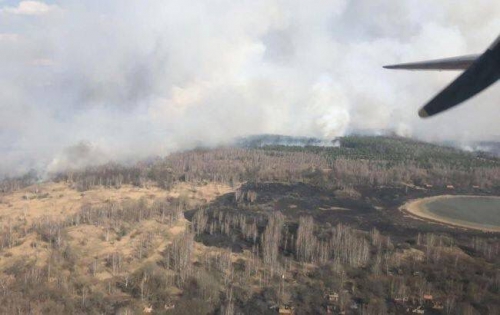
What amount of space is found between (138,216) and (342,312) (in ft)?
109

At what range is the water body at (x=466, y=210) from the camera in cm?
6147

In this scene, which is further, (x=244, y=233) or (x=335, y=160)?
(x=335, y=160)

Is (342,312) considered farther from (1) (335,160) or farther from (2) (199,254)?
(1) (335,160)

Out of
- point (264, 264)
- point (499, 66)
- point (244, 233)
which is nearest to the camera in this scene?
point (499, 66)

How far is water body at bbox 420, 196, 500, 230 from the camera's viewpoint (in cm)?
6147

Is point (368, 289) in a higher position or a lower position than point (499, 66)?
lower

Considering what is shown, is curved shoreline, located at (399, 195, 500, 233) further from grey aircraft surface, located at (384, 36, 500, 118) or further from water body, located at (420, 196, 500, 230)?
grey aircraft surface, located at (384, 36, 500, 118)

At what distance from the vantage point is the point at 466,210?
6950 centimetres

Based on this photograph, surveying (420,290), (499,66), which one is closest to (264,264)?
(420,290)

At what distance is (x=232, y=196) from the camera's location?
76375mm

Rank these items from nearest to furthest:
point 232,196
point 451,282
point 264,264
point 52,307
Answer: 1. point 52,307
2. point 451,282
3. point 264,264
4. point 232,196

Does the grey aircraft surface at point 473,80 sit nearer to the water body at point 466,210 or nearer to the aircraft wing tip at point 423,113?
the aircraft wing tip at point 423,113

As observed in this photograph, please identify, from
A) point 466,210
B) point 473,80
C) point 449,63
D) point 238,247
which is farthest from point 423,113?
point 466,210

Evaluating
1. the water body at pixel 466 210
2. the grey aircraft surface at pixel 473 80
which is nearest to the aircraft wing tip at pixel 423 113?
the grey aircraft surface at pixel 473 80
